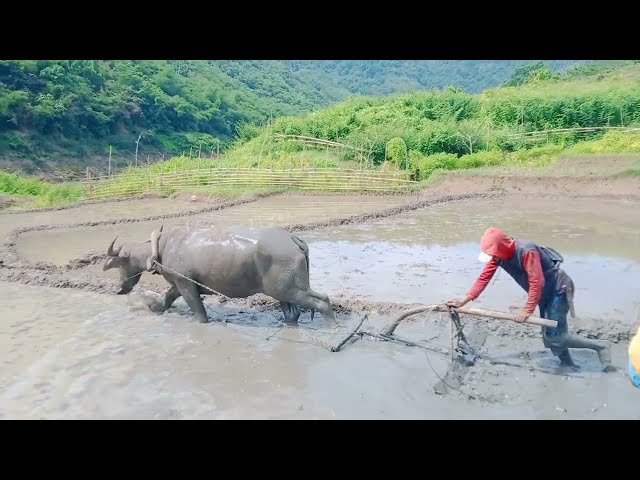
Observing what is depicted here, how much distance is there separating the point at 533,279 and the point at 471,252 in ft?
19.2

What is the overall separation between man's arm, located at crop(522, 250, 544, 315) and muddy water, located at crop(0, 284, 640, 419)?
30.6 inches

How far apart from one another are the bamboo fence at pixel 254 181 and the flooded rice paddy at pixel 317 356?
30.2ft

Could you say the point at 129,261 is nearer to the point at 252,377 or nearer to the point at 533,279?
the point at 252,377

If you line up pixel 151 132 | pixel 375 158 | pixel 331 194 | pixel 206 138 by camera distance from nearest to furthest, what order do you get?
1. pixel 331 194
2. pixel 375 158
3. pixel 151 132
4. pixel 206 138

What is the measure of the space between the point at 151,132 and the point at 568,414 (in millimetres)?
38183

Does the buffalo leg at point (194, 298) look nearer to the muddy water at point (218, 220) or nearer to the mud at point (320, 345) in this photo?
the mud at point (320, 345)

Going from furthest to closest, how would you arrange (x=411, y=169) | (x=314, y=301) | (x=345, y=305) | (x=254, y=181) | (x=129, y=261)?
(x=411, y=169), (x=254, y=181), (x=129, y=261), (x=345, y=305), (x=314, y=301)

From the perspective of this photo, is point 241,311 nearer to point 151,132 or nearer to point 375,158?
point 375,158

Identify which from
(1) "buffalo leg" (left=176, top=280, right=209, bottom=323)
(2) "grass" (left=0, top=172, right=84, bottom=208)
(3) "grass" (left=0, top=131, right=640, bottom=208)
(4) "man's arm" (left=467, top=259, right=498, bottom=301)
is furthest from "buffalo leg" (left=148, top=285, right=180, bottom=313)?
(2) "grass" (left=0, top=172, right=84, bottom=208)

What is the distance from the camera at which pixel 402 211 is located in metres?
16.5

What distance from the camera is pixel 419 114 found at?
107 ft

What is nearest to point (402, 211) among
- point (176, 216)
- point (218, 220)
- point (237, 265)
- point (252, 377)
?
point (218, 220)

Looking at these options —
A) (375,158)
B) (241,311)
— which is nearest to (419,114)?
(375,158)

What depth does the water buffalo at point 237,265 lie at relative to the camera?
7.01 m
